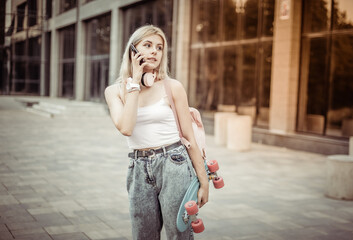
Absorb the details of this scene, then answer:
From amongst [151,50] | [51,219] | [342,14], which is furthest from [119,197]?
[342,14]

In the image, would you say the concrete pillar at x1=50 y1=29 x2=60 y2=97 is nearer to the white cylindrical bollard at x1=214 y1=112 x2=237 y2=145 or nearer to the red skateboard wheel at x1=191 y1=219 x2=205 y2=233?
the white cylindrical bollard at x1=214 y1=112 x2=237 y2=145

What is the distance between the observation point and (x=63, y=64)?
37031mm

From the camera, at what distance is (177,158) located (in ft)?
8.80

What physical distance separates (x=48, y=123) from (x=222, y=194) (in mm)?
12017

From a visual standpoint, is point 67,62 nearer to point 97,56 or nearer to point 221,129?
point 97,56

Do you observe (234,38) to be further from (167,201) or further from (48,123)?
(167,201)

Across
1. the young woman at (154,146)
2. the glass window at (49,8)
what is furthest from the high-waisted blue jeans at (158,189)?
the glass window at (49,8)

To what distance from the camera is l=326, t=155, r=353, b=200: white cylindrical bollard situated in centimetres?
678

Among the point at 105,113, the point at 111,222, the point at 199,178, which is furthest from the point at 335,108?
the point at 105,113

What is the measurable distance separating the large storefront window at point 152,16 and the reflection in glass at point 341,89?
27.7ft

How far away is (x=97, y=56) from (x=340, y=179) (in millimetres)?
24811

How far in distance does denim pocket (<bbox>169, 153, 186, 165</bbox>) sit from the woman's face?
0.53 m

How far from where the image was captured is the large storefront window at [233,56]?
14508mm

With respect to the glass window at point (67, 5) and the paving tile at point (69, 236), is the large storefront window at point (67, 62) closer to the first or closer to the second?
the glass window at point (67, 5)
